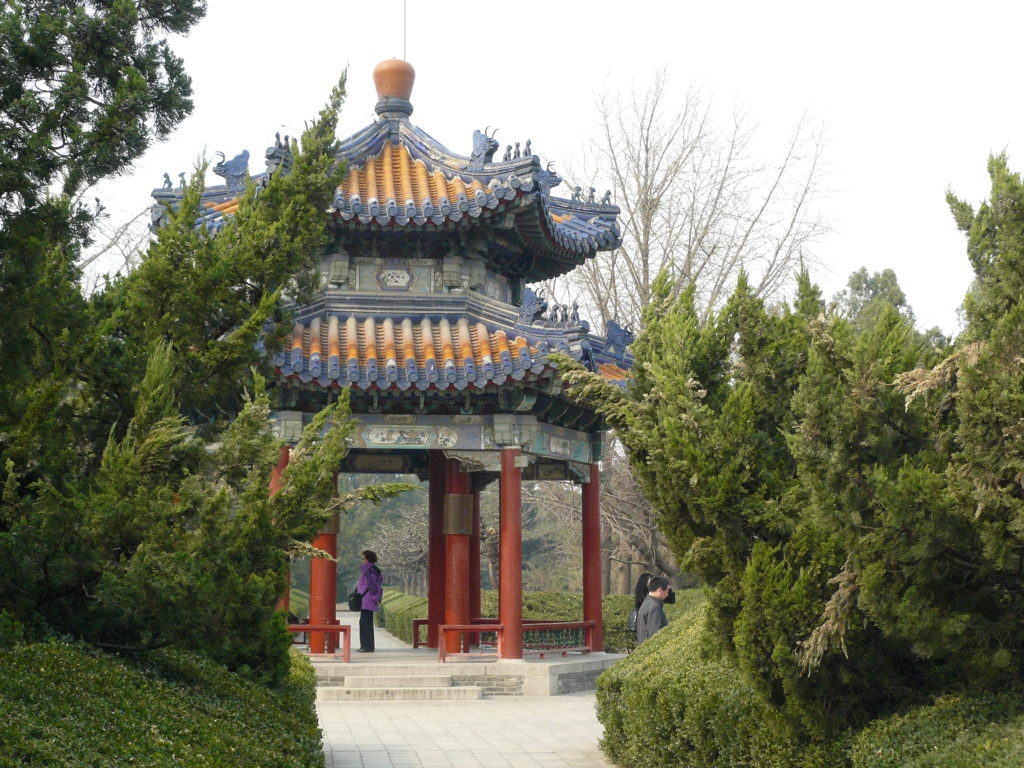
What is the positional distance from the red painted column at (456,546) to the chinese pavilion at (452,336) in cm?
2

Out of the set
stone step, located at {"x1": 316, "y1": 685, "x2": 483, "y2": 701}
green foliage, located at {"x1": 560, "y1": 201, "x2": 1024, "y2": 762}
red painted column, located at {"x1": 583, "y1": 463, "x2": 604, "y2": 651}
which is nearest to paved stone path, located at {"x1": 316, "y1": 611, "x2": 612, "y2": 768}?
stone step, located at {"x1": 316, "y1": 685, "x2": 483, "y2": 701}

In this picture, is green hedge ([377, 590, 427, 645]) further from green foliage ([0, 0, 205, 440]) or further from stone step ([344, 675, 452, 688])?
green foliage ([0, 0, 205, 440])

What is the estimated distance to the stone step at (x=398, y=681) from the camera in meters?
13.1

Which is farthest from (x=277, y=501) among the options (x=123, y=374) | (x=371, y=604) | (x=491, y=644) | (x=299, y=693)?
(x=491, y=644)

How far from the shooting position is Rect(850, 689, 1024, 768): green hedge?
4.63 metres

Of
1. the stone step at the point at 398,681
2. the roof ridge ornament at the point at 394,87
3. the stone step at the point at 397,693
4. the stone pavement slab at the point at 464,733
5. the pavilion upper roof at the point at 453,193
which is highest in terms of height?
the roof ridge ornament at the point at 394,87

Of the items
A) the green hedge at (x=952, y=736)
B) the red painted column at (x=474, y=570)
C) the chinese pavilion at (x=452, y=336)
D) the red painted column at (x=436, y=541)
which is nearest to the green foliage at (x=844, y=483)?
the green hedge at (x=952, y=736)

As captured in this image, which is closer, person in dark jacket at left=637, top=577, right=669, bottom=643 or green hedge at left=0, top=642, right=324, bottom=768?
green hedge at left=0, top=642, right=324, bottom=768

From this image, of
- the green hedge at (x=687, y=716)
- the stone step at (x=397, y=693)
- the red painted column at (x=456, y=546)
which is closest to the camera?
the green hedge at (x=687, y=716)

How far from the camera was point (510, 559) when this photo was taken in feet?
44.3

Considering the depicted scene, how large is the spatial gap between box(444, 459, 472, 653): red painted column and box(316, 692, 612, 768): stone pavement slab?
151 centimetres

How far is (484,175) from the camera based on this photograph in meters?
Answer: 14.5

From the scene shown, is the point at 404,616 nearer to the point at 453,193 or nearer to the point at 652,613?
the point at 453,193

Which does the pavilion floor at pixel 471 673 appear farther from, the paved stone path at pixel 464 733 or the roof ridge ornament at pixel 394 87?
the roof ridge ornament at pixel 394 87
